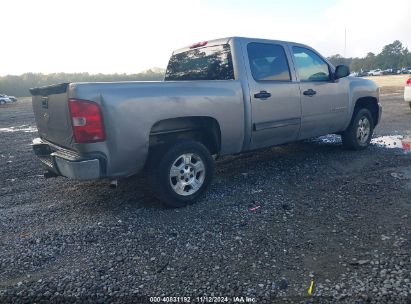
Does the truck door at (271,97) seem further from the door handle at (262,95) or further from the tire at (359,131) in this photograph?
the tire at (359,131)

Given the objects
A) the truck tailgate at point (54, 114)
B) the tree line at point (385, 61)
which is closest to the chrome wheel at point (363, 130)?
the truck tailgate at point (54, 114)

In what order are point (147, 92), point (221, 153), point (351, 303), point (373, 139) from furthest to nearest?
1. point (373, 139)
2. point (221, 153)
3. point (147, 92)
4. point (351, 303)

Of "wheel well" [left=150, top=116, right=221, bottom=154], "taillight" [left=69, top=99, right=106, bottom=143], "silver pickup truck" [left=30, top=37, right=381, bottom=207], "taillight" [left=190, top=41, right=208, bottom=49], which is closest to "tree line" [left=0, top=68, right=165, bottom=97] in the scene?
"taillight" [left=190, top=41, right=208, bottom=49]

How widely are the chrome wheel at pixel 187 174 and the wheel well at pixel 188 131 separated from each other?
273mm

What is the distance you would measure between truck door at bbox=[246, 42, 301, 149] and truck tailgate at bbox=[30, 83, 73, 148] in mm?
2322

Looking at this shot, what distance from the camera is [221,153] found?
178 inches

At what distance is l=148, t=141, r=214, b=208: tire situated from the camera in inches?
155

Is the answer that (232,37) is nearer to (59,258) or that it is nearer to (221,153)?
(221,153)

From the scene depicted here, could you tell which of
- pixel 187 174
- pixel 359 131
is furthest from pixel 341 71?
pixel 187 174

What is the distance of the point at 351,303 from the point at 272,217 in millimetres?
1479

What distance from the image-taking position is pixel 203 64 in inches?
198

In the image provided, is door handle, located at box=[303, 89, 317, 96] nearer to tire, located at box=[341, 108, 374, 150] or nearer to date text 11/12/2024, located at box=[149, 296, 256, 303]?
tire, located at box=[341, 108, 374, 150]

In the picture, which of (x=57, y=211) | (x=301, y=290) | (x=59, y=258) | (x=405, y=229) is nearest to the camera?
(x=301, y=290)

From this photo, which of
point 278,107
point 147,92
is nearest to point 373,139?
point 278,107
